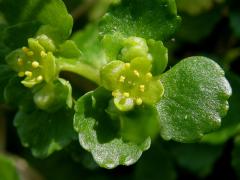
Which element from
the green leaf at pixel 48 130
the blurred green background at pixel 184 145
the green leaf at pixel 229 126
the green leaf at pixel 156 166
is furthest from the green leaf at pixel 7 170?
→ the green leaf at pixel 229 126

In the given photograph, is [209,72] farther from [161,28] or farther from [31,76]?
[31,76]

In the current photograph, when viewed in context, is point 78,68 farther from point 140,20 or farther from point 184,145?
point 184,145

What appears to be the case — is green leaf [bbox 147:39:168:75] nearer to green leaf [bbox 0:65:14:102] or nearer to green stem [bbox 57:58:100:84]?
green stem [bbox 57:58:100:84]

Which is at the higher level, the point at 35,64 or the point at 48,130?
the point at 35,64

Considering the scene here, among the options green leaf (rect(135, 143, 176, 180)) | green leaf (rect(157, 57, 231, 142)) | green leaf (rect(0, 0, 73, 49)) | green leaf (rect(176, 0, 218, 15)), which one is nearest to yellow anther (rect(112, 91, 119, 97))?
green leaf (rect(157, 57, 231, 142))

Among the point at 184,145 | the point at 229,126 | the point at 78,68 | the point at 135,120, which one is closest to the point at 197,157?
the point at 184,145

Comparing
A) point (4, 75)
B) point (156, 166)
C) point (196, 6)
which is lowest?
point (156, 166)
